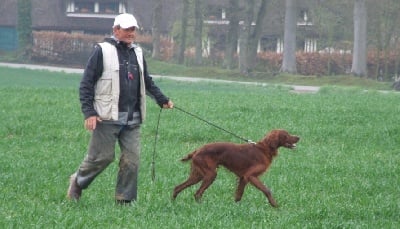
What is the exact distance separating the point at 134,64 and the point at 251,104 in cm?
1520

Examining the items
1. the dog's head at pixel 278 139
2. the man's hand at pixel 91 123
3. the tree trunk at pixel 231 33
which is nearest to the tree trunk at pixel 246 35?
the tree trunk at pixel 231 33

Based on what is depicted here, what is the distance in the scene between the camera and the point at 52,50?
2633 inches

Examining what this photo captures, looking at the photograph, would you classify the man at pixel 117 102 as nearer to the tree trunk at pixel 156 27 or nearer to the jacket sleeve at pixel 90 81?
the jacket sleeve at pixel 90 81

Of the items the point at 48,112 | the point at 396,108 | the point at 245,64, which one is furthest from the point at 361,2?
the point at 48,112

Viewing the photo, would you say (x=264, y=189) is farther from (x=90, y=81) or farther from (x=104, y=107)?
(x=90, y=81)

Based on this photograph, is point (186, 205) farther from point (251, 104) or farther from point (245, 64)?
point (245, 64)

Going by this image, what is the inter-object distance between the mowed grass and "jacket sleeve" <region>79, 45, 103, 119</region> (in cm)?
99

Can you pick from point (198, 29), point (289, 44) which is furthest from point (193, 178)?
point (198, 29)

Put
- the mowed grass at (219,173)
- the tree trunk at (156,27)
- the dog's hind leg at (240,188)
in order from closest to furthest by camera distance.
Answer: the mowed grass at (219,173)
the dog's hind leg at (240,188)
the tree trunk at (156,27)

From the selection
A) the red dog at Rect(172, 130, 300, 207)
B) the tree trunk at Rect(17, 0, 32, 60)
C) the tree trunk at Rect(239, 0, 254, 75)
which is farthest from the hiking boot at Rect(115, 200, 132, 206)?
the tree trunk at Rect(17, 0, 32, 60)

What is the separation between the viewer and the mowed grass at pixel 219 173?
8.89 meters

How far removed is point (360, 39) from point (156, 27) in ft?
50.4

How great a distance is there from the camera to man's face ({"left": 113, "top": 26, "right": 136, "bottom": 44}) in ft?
30.6

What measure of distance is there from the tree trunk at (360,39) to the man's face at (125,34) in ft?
152
